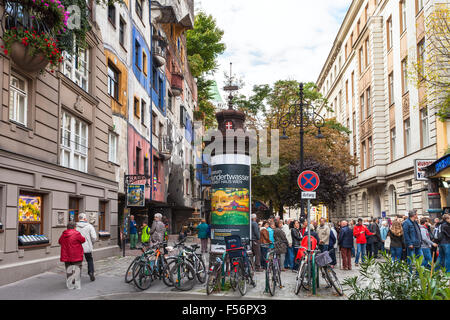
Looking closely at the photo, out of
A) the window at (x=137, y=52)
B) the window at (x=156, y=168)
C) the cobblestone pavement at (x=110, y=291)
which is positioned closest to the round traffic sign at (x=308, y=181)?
the cobblestone pavement at (x=110, y=291)

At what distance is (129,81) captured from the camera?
2358 cm

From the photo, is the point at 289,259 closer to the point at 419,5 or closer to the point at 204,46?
the point at 419,5

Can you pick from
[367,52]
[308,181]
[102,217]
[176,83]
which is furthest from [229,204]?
[367,52]

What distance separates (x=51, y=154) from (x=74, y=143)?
7.53 feet

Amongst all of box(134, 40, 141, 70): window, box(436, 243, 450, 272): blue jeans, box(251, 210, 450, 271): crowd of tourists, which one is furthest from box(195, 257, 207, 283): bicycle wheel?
box(134, 40, 141, 70): window

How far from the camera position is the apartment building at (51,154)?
12.1 m

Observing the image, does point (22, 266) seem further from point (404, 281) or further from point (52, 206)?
point (404, 281)

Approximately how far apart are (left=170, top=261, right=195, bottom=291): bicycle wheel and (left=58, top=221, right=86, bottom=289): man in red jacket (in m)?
2.20

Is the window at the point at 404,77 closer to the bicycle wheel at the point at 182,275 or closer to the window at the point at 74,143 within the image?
the window at the point at 74,143

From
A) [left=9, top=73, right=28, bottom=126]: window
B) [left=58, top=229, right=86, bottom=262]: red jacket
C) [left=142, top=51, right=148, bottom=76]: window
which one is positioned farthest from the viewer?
[left=142, top=51, right=148, bottom=76]: window

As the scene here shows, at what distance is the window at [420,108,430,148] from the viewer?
87.2ft

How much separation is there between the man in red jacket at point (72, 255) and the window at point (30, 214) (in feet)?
7.70

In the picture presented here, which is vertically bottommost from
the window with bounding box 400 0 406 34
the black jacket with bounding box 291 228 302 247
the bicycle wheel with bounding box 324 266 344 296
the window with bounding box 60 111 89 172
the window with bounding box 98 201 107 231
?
the bicycle wheel with bounding box 324 266 344 296

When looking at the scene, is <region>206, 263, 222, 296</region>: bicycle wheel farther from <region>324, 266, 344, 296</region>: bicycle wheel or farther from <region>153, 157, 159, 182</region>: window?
<region>153, 157, 159, 182</region>: window
